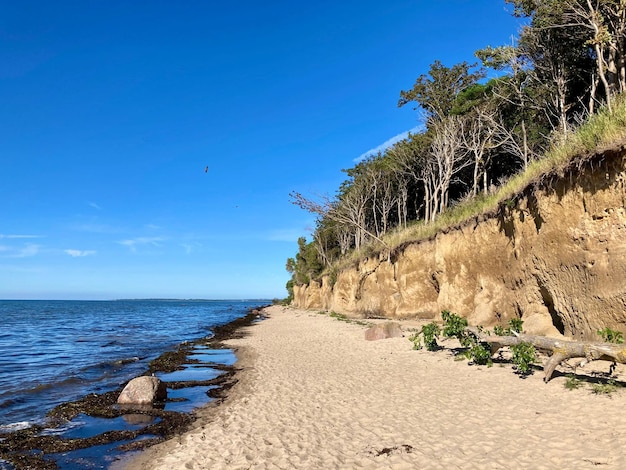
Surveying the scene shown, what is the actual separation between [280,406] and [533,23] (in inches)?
771

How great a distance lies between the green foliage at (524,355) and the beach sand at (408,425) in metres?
0.28

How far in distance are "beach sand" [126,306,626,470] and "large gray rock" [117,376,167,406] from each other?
169 centimetres

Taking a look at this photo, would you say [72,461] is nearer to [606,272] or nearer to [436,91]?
[606,272]

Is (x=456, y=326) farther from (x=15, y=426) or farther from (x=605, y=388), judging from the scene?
(x=15, y=426)

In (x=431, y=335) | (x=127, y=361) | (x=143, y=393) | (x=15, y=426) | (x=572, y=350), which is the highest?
(x=572, y=350)

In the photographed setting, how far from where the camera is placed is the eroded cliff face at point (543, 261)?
9961 millimetres

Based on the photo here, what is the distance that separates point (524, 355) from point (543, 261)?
15.8 feet

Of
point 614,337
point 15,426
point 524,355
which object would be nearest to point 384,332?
point 524,355

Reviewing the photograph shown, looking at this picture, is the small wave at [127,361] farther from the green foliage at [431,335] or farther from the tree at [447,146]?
the tree at [447,146]

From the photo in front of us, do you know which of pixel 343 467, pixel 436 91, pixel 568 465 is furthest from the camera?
pixel 436 91

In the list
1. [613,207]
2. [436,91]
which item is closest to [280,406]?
[613,207]

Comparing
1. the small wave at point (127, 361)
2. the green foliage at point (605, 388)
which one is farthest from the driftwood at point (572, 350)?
the small wave at point (127, 361)

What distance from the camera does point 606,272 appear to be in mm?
9945

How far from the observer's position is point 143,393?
1030 centimetres
